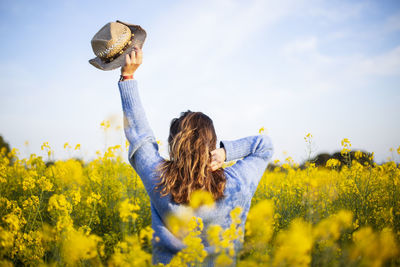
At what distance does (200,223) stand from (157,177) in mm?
350

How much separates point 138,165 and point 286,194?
2.51 metres

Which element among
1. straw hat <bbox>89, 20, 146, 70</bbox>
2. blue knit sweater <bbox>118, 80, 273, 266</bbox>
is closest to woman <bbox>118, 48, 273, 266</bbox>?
blue knit sweater <bbox>118, 80, 273, 266</bbox>

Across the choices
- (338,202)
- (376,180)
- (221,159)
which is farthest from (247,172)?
(376,180)

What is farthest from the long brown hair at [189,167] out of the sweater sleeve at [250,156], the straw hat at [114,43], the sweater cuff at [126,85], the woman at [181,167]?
the straw hat at [114,43]

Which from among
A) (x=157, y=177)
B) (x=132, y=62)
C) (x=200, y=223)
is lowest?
(x=200, y=223)

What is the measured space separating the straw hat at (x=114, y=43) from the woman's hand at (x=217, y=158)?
799mm

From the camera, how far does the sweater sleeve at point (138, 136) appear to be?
4.96 feet

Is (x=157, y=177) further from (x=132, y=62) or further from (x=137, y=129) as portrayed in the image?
(x=132, y=62)

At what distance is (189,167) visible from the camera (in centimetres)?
148

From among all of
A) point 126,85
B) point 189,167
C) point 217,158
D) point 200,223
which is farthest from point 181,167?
point 126,85

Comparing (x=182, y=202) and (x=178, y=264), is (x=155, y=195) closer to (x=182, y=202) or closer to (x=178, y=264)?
(x=182, y=202)

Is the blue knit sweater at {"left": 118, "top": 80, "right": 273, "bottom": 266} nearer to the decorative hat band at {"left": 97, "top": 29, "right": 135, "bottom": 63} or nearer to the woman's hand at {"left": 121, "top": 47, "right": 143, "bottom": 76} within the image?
the woman's hand at {"left": 121, "top": 47, "right": 143, "bottom": 76}

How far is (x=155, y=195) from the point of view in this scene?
151 cm

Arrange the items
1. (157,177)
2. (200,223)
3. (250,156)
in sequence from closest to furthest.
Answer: (200,223) < (157,177) < (250,156)
